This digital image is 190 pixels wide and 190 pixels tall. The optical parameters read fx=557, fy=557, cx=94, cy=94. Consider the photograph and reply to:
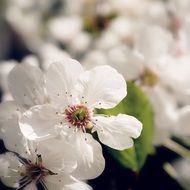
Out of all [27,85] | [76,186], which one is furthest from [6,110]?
[76,186]

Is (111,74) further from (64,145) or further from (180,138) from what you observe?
(180,138)

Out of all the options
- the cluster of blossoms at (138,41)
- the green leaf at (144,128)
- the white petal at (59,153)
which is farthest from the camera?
the cluster of blossoms at (138,41)

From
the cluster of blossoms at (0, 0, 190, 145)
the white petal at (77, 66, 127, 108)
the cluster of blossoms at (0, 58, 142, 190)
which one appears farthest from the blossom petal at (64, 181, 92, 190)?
the cluster of blossoms at (0, 0, 190, 145)

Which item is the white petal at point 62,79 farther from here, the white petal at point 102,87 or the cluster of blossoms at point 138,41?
the cluster of blossoms at point 138,41

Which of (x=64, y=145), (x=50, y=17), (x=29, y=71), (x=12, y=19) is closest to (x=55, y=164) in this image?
(x=64, y=145)

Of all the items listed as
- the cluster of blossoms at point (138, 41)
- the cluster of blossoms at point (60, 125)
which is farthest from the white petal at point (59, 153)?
the cluster of blossoms at point (138, 41)

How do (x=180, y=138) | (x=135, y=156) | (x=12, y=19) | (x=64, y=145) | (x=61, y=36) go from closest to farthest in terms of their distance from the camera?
(x=64, y=145) → (x=135, y=156) → (x=180, y=138) → (x=61, y=36) → (x=12, y=19)

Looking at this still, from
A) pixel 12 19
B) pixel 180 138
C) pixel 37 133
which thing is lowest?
pixel 12 19
